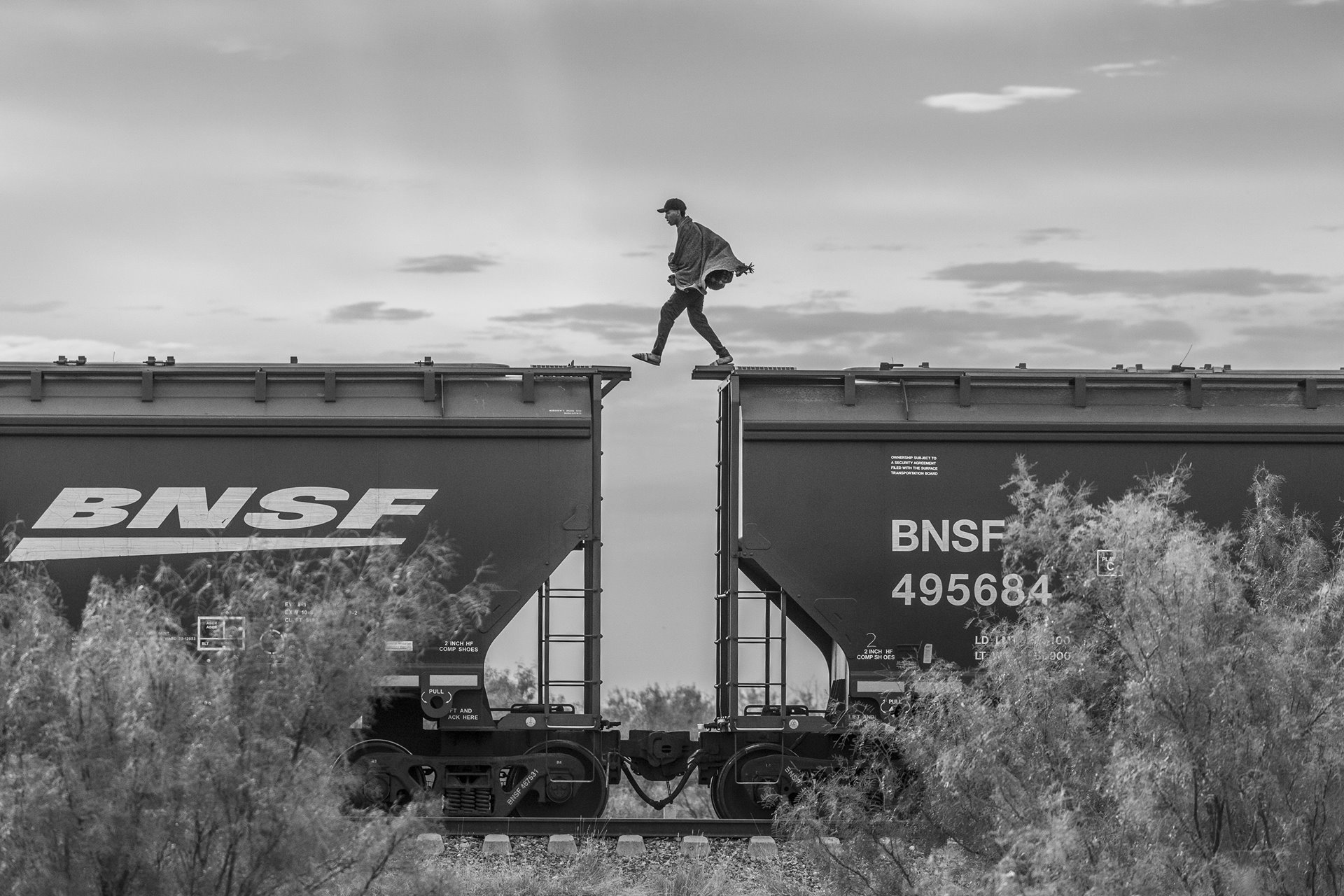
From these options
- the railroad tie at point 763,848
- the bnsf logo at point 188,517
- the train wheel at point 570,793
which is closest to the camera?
the railroad tie at point 763,848

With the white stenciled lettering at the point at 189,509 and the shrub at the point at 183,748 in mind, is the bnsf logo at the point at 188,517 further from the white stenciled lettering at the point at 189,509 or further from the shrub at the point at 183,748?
the shrub at the point at 183,748

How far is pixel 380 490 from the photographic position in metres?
14.5

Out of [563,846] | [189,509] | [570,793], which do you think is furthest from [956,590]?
[189,509]

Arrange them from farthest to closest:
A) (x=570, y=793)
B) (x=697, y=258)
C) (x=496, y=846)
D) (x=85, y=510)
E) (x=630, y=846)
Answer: (x=697, y=258), (x=570, y=793), (x=85, y=510), (x=630, y=846), (x=496, y=846)

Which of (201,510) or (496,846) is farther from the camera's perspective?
(201,510)

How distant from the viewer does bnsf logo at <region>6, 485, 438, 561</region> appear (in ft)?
47.1

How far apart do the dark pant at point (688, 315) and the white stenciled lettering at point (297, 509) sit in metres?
3.47

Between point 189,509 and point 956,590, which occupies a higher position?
point 189,509

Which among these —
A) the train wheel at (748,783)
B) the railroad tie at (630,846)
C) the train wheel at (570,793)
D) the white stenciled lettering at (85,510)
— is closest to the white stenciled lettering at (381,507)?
the white stenciled lettering at (85,510)

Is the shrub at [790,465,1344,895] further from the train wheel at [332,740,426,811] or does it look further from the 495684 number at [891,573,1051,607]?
the train wheel at [332,740,426,811]

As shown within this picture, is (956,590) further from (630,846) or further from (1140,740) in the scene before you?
(1140,740)

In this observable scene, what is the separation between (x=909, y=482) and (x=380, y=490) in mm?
4752

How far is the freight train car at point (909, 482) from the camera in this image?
14648 mm

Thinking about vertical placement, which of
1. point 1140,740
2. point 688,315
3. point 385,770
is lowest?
point 385,770
